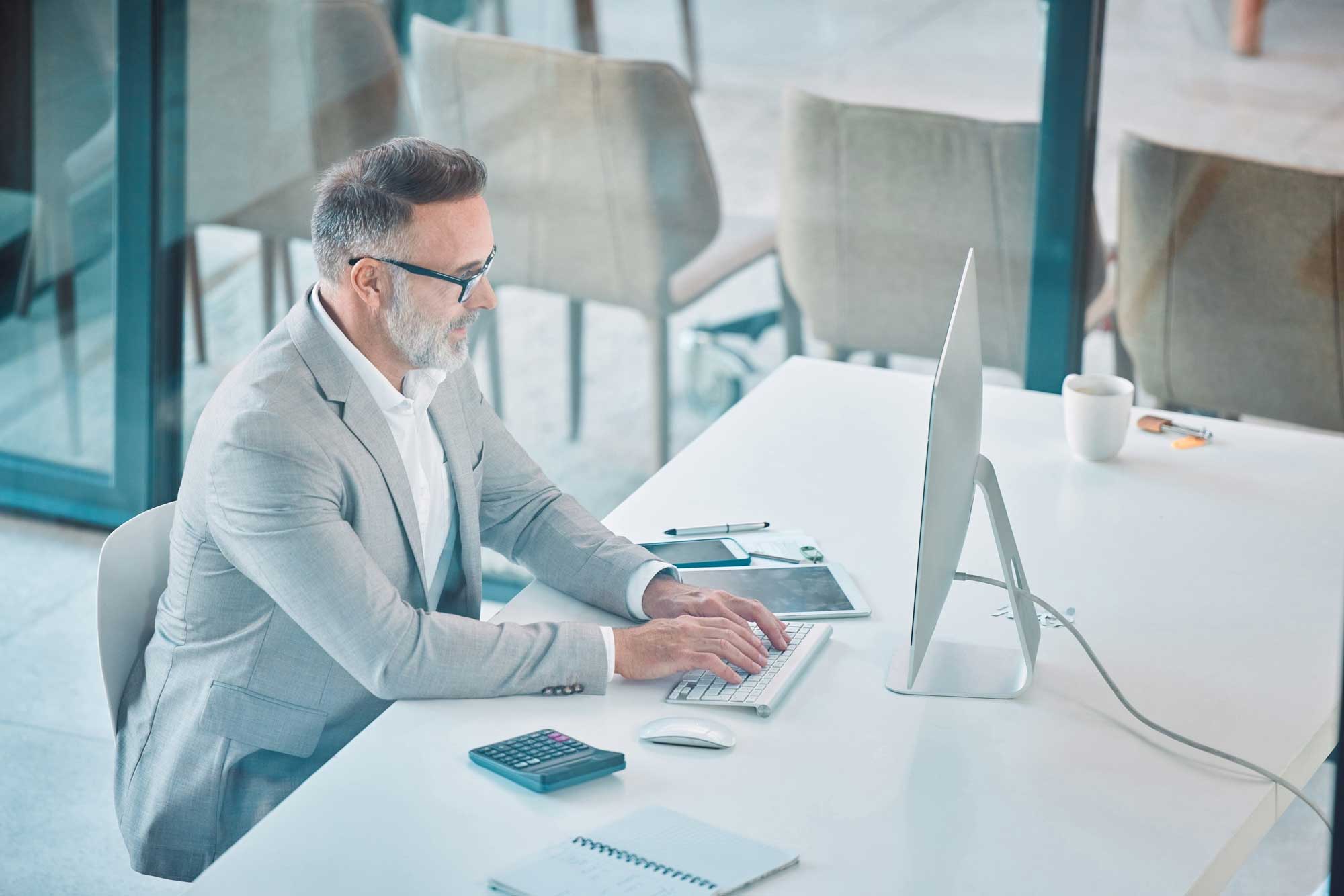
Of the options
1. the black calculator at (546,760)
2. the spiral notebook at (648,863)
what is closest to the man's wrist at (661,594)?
the black calculator at (546,760)

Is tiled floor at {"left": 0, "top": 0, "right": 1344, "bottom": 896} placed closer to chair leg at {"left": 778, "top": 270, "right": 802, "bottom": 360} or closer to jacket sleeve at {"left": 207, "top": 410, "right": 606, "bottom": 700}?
chair leg at {"left": 778, "top": 270, "right": 802, "bottom": 360}

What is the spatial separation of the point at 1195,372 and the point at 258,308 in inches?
84.9

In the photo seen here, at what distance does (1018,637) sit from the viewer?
195cm

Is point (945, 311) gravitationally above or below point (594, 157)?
below

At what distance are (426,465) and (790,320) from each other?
150 cm

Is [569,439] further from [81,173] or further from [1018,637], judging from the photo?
[1018,637]

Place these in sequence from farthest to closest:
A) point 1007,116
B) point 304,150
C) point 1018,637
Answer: point 304,150 < point 1007,116 < point 1018,637

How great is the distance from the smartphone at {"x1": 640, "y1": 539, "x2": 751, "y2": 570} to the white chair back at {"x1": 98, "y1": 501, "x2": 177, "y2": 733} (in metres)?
0.64

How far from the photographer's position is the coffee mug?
2.45m

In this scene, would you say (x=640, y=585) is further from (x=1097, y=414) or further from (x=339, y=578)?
(x=1097, y=414)

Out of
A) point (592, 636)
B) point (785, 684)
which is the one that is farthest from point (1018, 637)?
point (592, 636)

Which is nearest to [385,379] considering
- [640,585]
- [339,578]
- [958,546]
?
[339,578]

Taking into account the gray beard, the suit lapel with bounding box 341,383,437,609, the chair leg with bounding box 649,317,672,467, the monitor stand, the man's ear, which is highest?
the man's ear

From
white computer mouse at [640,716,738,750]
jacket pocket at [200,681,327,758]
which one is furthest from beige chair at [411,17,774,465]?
white computer mouse at [640,716,738,750]
